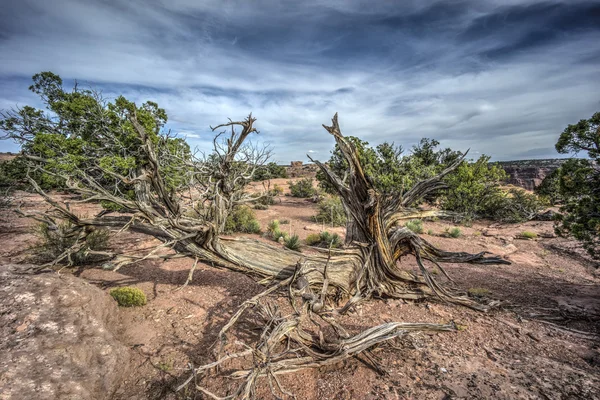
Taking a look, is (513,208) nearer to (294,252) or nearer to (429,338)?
(429,338)

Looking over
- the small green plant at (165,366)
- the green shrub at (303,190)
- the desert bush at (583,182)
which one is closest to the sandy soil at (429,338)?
the small green plant at (165,366)

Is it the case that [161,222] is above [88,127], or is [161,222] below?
below

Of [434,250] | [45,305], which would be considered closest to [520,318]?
[434,250]

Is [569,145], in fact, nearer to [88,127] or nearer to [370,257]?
[370,257]

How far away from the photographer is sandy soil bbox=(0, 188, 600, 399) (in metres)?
2.76

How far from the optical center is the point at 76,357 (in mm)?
3027

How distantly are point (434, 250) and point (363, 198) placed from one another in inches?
89.6

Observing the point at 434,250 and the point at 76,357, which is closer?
the point at 76,357

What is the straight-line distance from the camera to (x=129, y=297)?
4.71 meters

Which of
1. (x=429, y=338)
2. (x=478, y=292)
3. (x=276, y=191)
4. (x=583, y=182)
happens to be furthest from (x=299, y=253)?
(x=276, y=191)

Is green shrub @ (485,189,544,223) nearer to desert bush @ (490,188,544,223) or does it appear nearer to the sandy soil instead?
desert bush @ (490,188,544,223)

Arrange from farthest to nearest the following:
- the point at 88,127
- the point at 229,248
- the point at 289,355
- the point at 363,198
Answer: the point at 88,127, the point at 229,248, the point at 363,198, the point at 289,355

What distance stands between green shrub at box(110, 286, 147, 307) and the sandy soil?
17 centimetres

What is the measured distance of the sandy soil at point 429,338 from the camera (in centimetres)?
276
